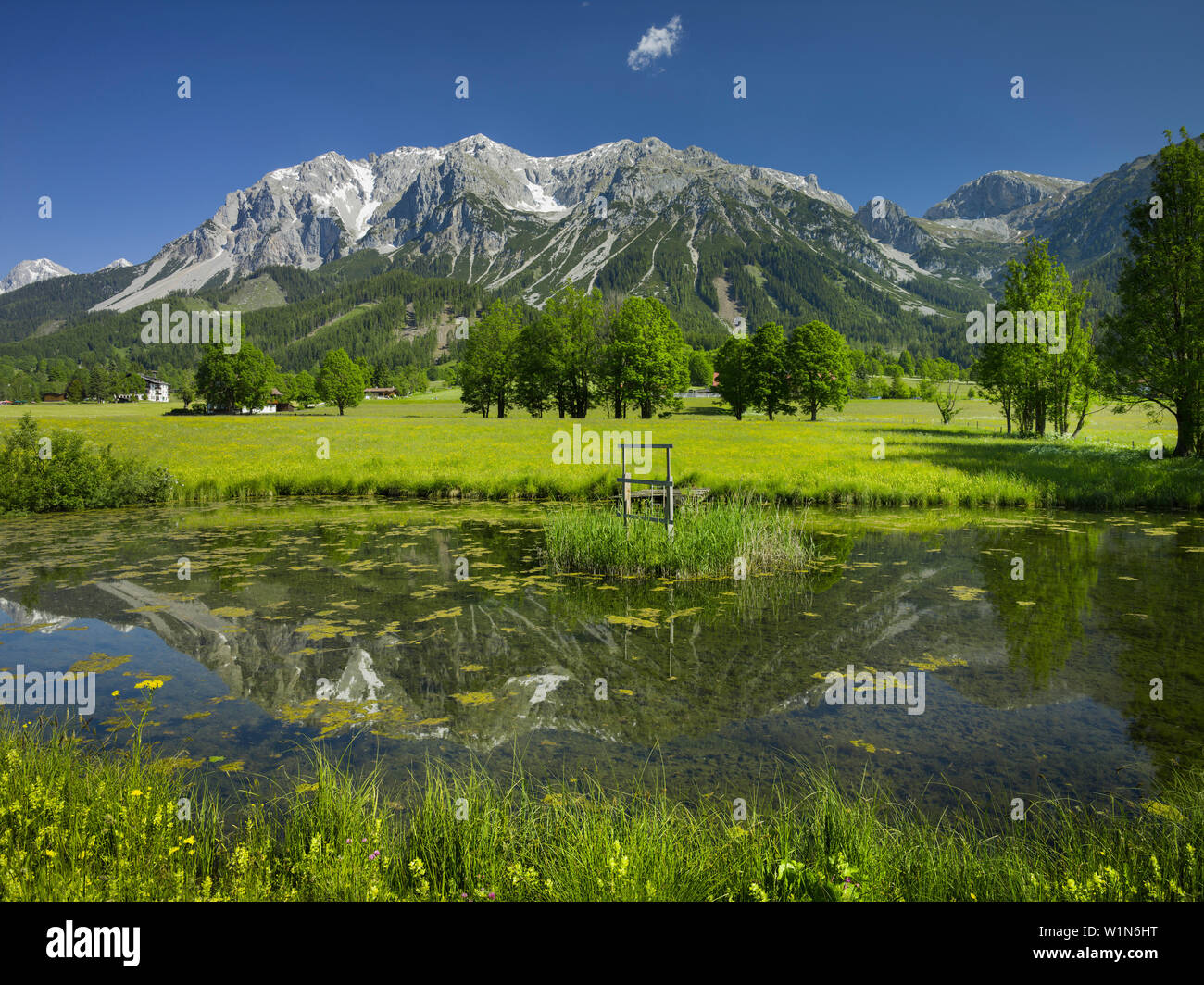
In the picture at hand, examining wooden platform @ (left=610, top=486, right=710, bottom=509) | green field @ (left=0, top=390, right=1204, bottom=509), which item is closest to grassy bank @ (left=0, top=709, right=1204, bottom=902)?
wooden platform @ (left=610, top=486, right=710, bottom=509)

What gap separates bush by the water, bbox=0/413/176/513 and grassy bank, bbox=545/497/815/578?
24.4m

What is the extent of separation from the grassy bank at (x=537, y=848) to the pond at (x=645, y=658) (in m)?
0.97

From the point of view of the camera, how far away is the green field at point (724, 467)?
2989cm

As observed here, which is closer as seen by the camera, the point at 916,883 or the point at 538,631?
the point at 916,883

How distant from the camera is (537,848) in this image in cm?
521

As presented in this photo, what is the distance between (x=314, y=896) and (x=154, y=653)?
9497 millimetres

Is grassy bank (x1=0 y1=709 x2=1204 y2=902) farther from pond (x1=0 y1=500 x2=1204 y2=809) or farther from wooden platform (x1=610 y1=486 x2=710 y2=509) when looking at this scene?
wooden platform (x1=610 y1=486 x2=710 y2=509)

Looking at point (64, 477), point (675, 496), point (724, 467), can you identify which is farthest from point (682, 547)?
point (64, 477)

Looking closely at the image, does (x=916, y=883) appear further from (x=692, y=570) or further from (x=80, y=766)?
(x=692, y=570)

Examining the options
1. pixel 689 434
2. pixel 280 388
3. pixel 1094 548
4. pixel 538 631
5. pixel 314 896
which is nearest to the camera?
pixel 314 896

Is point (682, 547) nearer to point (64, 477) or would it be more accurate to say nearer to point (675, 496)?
point (675, 496)
